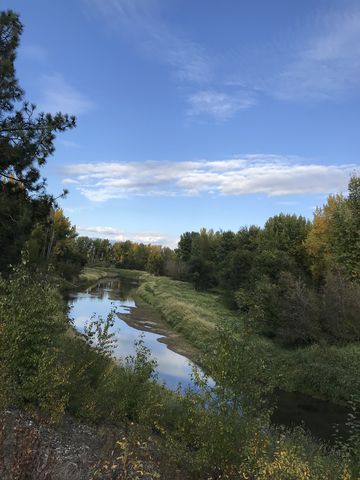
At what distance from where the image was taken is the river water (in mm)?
18203

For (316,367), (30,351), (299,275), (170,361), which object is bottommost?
(170,361)

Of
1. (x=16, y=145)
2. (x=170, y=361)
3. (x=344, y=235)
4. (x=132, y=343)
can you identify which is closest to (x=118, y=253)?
(x=344, y=235)

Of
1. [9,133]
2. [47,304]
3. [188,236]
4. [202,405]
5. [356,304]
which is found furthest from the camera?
[188,236]

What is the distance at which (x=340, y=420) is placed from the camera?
1891 centimetres

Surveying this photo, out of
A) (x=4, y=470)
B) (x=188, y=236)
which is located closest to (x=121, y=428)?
(x=4, y=470)

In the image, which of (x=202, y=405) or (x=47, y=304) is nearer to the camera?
(x=202, y=405)

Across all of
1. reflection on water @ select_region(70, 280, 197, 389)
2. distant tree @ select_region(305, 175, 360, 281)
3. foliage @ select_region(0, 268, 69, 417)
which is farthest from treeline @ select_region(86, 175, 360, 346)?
reflection on water @ select_region(70, 280, 197, 389)

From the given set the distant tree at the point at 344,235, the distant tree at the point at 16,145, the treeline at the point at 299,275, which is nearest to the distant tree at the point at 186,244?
the treeline at the point at 299,275

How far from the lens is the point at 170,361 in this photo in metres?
26.4

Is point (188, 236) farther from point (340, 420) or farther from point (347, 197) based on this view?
point (340, 420)

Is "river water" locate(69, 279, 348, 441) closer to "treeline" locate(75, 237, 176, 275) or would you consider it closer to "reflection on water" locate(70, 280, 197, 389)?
"reflection on water" locate(70, 280, 197, 389)

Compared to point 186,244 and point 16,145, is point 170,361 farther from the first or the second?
point 186,244

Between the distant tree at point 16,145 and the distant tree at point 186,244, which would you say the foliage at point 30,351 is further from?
the distant tree at point 186,244

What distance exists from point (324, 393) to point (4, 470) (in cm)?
2113
